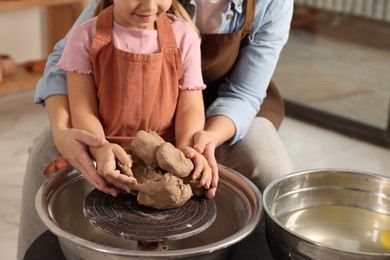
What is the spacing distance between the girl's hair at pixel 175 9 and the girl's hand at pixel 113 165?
0.33 metres

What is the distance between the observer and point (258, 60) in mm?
1378

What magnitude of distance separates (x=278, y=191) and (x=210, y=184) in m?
0.11

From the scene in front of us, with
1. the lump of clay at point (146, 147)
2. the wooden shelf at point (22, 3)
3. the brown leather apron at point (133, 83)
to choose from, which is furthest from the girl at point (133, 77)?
the wooden shelf at point (22, 3)

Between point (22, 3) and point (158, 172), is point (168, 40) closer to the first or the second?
point (158, 172)

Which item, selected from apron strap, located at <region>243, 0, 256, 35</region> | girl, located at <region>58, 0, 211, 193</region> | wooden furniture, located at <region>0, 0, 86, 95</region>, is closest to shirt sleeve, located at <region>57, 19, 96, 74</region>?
girl, located at <region>58, 0, 211, 193</region>

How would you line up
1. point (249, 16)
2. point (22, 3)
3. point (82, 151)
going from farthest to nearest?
point (22, 3), point (249, 16), point (82, 151)

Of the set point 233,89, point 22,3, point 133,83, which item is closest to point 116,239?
point 133,83

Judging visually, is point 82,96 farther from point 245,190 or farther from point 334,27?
point 334,27

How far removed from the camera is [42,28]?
304 centimetres

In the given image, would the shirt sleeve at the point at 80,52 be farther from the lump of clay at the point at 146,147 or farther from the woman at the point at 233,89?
the lump of clay at the point at 146,147

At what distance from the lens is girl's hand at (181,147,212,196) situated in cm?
105

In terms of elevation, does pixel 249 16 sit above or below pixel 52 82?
above

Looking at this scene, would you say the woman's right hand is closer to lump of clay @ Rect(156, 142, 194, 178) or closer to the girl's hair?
lump of clay @ Rect(156, 142, 194, 178)

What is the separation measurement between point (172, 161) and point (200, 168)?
62mm
